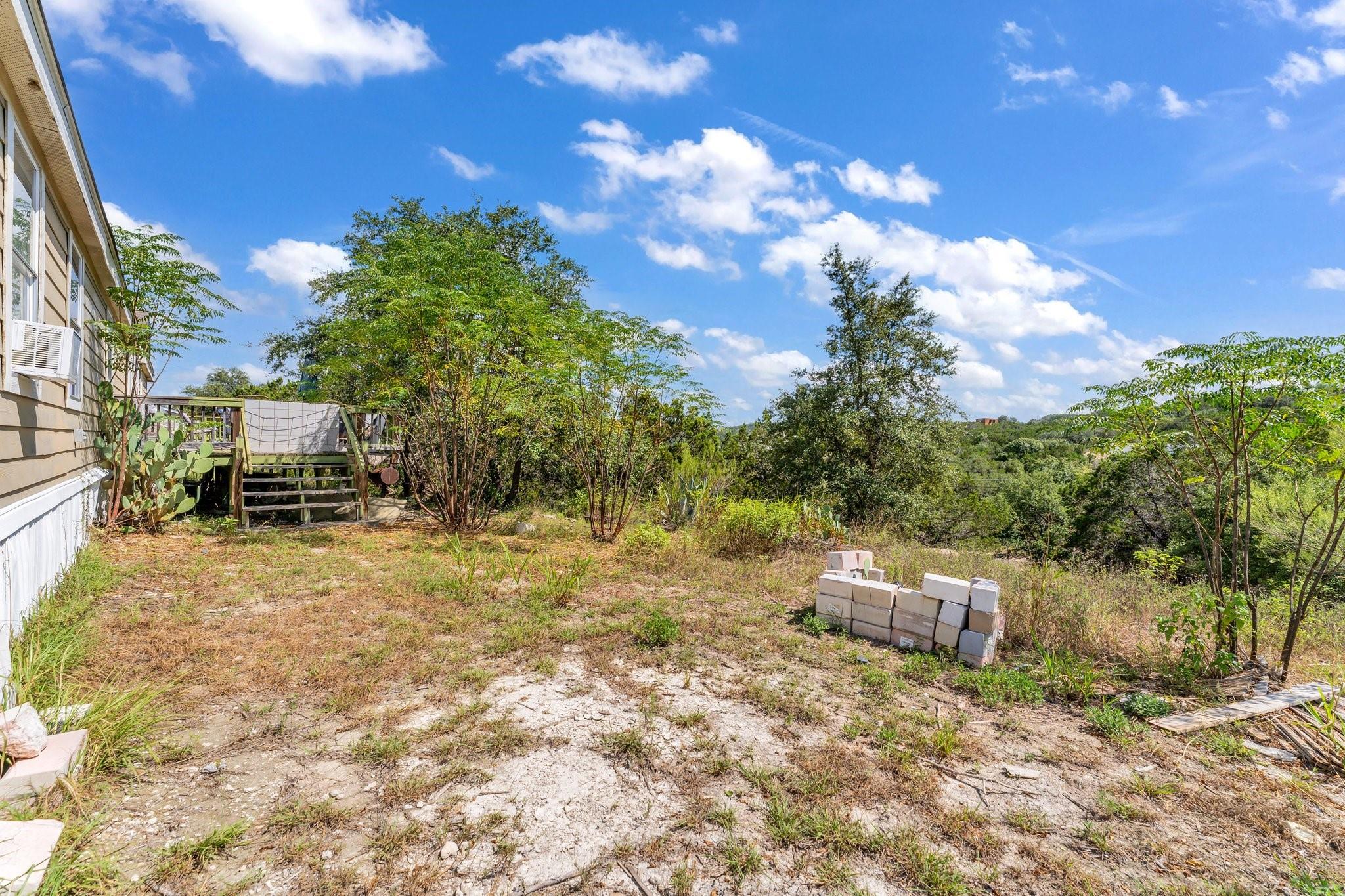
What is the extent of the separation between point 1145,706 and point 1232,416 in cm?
232

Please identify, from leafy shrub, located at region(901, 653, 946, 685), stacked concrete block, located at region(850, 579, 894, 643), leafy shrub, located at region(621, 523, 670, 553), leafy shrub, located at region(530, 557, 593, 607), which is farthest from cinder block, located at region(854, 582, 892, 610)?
leafy shrub, located at region(621, 523, 670, 553)

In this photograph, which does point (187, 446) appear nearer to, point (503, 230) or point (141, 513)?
point (141, 513)

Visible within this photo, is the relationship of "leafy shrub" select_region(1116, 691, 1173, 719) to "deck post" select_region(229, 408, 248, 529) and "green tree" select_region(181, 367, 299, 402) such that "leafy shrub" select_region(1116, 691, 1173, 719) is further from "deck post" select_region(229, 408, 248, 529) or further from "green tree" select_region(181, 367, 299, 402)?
"green tree" select_region(181, 367, 299, 402)

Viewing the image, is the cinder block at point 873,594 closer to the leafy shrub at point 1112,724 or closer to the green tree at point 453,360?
the leafy shrub at point 1112,724

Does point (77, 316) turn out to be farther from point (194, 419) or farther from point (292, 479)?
point (194, 419)

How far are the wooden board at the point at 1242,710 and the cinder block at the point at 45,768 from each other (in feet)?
17.4

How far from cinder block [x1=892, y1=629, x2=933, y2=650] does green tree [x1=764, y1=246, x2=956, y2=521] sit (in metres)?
6.99

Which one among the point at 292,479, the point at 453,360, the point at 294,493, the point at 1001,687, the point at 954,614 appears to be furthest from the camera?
the point at 292,479

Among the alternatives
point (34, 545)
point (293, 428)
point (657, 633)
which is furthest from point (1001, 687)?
point (293, 428)

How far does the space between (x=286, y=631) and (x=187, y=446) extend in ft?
26.8

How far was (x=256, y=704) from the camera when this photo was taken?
311 cm

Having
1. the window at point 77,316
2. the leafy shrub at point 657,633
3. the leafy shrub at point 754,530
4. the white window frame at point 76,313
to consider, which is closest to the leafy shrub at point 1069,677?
the leafy shrub at point 657,633

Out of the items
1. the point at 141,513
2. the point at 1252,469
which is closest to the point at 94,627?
the point at 141,513

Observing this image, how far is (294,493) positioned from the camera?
8688 mm
